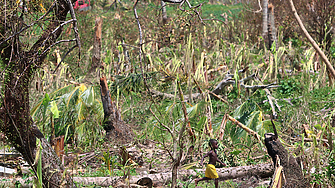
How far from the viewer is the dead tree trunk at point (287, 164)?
8.66ft

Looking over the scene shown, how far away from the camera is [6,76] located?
2369mm

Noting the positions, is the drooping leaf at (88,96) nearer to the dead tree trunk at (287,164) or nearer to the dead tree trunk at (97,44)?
the dead tree trunk at (97,44)

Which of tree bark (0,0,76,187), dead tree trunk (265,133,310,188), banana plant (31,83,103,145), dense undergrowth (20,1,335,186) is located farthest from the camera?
banana plant (31,83,103,145)

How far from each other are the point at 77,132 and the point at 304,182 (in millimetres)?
3957

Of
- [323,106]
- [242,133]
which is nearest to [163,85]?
[242,133]

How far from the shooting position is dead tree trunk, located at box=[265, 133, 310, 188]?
8.66ft

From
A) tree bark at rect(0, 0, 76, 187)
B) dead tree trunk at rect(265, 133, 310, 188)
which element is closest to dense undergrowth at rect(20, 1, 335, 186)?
dead tree trunk at rect(265, 133, 310, 188)

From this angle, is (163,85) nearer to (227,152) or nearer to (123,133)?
(123,133)

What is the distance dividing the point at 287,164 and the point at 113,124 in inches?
137

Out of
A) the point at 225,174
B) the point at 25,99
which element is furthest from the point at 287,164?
the point at 25,99

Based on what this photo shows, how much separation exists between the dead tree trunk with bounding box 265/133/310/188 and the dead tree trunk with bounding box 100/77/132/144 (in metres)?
3.24

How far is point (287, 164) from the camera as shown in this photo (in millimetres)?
2674

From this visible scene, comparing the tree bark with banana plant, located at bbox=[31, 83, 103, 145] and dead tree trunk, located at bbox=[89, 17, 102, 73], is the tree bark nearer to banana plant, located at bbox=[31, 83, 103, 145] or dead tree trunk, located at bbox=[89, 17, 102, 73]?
banana plant, located at bbox=[31, 83, 103, 145]

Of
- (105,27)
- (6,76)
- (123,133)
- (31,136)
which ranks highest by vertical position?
(105,27)
